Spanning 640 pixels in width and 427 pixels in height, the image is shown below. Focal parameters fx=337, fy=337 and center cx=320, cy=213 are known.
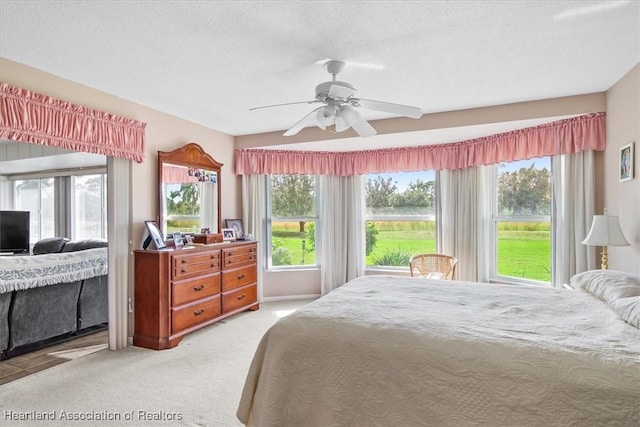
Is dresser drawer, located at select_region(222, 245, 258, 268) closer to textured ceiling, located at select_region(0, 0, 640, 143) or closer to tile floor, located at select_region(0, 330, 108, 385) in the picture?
tile floor, located at select_region(0, 330, 108, 385)

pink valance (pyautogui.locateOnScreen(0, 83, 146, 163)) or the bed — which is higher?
pink valance (pyautogui.locateOnScreen(0, 83, 146, 163))

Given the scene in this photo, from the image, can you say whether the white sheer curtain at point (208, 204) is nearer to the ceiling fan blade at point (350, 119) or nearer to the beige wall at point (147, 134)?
the beige wall at point (147, 134)

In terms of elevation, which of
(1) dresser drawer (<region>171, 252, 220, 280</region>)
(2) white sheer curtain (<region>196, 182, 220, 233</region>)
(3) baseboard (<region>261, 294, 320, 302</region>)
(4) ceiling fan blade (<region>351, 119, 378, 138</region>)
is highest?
(4) ceiling fan blade (<region>351, 119, 378, 138</region>)

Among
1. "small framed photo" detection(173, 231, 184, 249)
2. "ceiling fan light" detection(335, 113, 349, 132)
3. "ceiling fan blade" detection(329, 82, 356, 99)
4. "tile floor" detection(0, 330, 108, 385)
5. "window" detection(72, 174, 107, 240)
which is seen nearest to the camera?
"ceiling fan blade" detection(329, 82, 356, 99)

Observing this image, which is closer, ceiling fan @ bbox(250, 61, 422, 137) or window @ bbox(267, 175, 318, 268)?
ceiling fan @ bbox(250, 61, 422, 137)

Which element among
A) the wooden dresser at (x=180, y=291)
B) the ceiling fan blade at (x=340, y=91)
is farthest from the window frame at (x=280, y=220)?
the ceiling fan blade at (x=340, y=91)

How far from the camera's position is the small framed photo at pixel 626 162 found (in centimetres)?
267

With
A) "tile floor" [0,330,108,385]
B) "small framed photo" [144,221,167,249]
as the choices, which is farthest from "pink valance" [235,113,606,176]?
"tile floor" [0,330,108,385]

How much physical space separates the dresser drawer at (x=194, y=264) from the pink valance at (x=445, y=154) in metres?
1.54

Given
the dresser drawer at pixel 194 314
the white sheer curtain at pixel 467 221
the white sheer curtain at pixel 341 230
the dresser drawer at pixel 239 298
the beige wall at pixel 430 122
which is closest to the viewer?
the beige wall at pixel 430 122

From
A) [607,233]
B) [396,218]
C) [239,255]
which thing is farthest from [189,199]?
[607,233]

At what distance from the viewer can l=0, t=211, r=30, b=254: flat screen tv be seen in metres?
4.85

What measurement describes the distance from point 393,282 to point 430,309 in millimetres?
795

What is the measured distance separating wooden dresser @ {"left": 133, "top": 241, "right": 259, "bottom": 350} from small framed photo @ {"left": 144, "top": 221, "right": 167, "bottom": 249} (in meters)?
0.13
